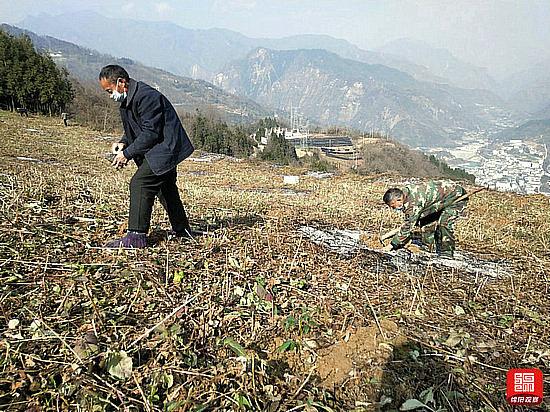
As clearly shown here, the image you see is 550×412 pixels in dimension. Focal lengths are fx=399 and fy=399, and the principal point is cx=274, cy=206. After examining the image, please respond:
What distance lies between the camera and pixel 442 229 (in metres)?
5.99

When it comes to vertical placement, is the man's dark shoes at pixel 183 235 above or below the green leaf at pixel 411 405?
→ above

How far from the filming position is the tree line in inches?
1377

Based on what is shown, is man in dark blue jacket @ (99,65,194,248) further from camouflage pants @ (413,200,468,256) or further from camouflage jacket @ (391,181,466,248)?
camouflage pants @ (413,200,468,256)

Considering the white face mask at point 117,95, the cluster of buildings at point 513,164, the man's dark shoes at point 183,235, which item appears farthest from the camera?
the cluster of buildings at point 513,164

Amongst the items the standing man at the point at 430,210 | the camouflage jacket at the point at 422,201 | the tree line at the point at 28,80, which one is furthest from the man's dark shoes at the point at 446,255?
the tree line at the point at 28,80

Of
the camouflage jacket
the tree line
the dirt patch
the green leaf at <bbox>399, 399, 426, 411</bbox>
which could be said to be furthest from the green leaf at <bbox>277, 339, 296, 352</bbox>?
the tree line

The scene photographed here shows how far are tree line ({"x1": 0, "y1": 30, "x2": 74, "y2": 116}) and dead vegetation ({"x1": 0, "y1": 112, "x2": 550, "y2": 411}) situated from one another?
3619 cm

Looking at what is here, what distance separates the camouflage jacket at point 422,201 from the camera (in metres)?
5.44

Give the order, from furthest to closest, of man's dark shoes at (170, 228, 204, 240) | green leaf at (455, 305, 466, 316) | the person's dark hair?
the person's dark hair < man's dark shoes at (170, 228, 204, 240) < green leaf at (455, 305, 466, 316)

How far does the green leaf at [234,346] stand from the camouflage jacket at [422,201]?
338cm

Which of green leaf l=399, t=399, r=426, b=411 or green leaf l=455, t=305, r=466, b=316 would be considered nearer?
green leaf l=399, t=399, r=426, b=411

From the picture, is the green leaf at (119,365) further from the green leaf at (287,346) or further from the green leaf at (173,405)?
the green leaf at (287,346)

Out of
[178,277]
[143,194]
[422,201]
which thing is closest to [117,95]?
[143,194]

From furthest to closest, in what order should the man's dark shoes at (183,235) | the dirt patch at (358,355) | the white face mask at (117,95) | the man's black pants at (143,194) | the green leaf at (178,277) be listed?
the man's dark shoes at (183,235) → the man's black pants at (143,194) → the white face mask at (117,95) → the green leaf at (178,277) → the dirt patch at (358,355)
